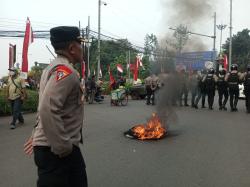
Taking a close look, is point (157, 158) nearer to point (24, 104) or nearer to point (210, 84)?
point (210, 84)

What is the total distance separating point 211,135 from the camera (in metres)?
10.7


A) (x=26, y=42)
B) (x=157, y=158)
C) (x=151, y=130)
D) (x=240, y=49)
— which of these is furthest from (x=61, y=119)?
(x=240, y=49)

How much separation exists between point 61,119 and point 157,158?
4.90m

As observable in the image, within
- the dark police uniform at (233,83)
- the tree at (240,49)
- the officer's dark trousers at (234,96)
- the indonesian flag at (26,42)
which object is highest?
the tree at (240,49)

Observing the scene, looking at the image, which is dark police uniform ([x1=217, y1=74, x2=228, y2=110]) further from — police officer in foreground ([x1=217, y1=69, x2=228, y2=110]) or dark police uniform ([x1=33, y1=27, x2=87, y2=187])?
dark police uniform ([x1=33, y1=27, x2=87, y2=187])

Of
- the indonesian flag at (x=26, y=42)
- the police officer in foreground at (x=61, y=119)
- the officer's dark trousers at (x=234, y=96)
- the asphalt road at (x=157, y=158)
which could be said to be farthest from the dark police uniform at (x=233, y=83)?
the police officer in foreground at (x=61, y=119)

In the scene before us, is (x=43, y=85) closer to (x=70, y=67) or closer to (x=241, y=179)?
(x=70, y=67)

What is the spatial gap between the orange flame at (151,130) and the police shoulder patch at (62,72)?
6827mm

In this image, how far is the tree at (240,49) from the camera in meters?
54.8

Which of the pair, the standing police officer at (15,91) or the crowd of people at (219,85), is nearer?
the standing police officer at (15,91)

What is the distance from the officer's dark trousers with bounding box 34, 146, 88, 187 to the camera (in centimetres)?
331

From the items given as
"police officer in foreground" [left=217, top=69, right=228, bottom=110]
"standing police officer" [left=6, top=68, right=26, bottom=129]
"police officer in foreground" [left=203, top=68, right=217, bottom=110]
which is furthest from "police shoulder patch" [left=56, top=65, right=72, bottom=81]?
"police officer in foreground" [left=203, top=68, right=217, bottom=110]

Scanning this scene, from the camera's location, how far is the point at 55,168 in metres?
3.32

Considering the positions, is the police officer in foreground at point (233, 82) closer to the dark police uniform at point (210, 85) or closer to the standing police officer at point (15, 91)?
the dark police uniform at point (210, 85)
